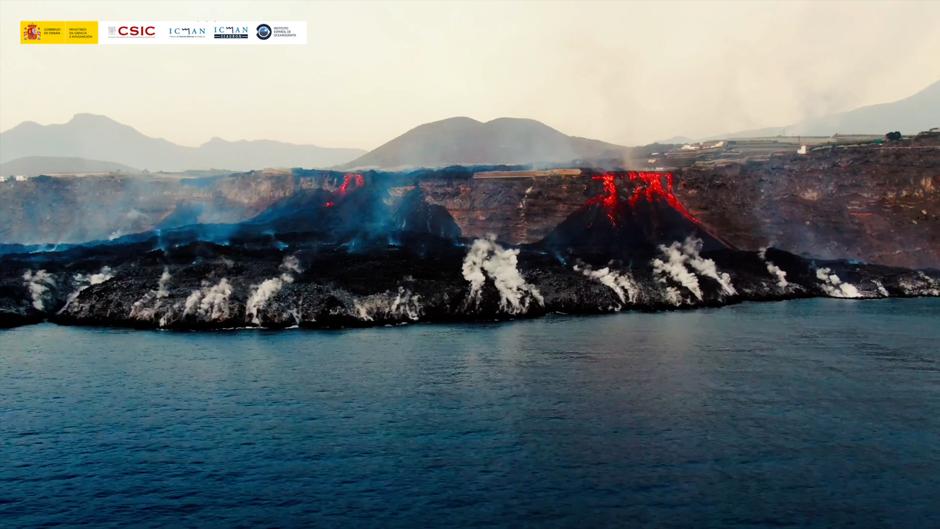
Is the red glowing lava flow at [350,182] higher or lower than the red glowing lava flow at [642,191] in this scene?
higher

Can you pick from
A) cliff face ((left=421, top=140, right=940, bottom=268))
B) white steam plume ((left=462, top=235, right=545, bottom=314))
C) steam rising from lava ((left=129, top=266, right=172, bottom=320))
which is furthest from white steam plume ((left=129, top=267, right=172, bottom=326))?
cliff face ((left=421, top=140, right=940, bottom=268))

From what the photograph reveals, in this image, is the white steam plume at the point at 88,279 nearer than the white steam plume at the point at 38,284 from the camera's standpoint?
No

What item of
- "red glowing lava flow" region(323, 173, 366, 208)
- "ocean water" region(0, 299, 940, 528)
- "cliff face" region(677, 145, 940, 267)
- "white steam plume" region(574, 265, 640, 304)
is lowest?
"ocean water" region(0, 299, 940, 528)

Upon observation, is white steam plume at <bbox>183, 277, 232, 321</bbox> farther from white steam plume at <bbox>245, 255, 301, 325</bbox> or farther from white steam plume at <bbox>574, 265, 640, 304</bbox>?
white steam plume at <bbox>574, 265, 640, 304</bbox>

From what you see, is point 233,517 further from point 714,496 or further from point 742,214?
point 742,214

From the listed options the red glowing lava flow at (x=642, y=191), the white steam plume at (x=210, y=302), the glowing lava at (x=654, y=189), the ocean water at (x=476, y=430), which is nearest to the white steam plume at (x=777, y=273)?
the red glowing lava flow at (x=642, y=191)

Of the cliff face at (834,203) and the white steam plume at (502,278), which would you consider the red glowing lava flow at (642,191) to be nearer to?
the cliff face at (834,203)
